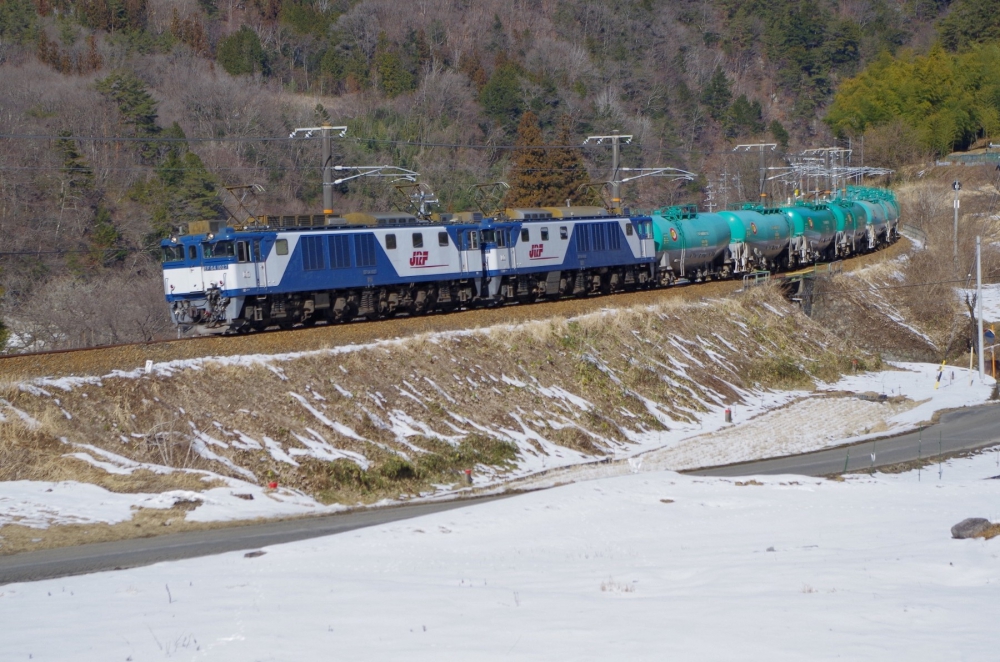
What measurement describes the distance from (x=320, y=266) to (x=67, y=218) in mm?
39423

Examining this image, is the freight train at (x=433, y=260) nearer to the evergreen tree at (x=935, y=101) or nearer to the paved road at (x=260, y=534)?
the paved road at (x=260, y=534)

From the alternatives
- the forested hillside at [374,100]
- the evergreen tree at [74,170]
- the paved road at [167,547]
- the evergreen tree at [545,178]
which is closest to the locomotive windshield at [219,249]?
the paved road at [167,547]

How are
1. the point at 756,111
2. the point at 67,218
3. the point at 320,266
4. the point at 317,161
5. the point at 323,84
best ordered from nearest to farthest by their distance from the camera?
the point at 320,266, the point at 67,218, the point at 317,161, the point at 323,84, the point at 756,111

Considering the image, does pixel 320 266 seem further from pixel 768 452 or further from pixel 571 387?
pixel 768 452

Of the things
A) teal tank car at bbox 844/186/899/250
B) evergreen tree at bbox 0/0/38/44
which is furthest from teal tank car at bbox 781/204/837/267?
evergreen tree at bbox 0/0/38/44

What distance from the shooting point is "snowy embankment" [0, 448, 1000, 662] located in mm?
12297

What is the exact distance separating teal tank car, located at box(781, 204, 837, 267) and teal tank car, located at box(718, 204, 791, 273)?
2.97 ft

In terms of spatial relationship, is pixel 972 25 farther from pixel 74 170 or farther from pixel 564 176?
pixel 74 170

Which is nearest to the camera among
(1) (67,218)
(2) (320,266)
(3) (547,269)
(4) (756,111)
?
(2) (320,266)

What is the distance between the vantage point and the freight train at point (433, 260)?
33562 mm

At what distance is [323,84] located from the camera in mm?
126562

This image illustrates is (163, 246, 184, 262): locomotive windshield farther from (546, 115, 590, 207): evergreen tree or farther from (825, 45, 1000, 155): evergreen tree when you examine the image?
(825, 45, 1000, 155): evergreen tree

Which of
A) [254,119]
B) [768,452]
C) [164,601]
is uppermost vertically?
[254,119]

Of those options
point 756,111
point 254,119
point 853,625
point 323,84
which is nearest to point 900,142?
point 756,111
